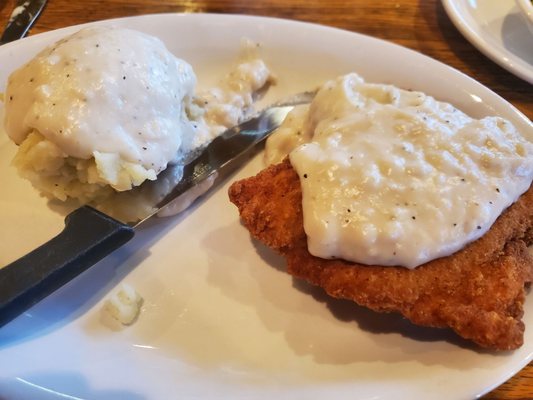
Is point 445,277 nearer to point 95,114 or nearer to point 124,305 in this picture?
point 124,305

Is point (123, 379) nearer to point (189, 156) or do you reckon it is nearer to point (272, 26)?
point (189, 156)

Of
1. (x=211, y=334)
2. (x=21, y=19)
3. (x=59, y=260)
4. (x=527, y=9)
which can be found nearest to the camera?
(x=59, y=260)

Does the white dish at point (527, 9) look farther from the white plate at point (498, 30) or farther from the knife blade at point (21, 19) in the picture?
the knife blade at point (21, 19)

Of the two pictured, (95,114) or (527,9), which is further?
(527,9)

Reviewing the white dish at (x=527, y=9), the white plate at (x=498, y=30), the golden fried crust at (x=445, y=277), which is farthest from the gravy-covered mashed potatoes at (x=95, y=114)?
the white dish at (x=527, y=9)

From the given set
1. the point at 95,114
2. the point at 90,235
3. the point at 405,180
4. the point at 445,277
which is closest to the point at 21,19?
the point at 95,114

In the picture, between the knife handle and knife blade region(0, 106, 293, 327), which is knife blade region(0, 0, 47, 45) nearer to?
knife blade region(0, 106, 293, 327)

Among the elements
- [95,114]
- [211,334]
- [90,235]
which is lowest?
[211,334]
